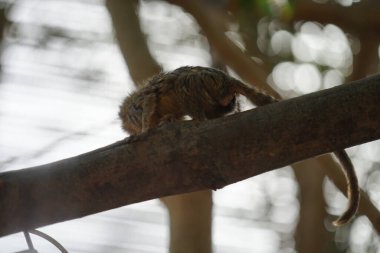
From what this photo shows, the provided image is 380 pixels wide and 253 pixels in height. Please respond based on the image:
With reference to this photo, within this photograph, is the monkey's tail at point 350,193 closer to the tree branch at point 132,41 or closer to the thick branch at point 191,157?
the thick branch at point 191,157

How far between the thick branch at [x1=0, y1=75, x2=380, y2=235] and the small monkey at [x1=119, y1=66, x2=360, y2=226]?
1.76 feet

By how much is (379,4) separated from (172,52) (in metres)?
1.41

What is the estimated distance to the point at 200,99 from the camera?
7.47ft

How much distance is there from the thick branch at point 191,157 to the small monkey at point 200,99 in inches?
21.1

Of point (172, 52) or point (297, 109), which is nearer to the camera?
point (297, 109)

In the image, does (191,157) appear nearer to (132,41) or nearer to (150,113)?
(150,113)

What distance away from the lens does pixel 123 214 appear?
5.26m

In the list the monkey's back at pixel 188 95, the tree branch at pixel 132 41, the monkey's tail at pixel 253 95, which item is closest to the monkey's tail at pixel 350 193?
the monkey's tail at pixel 253 95

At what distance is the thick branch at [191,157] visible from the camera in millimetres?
1633

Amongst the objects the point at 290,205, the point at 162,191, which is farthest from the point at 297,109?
the point at 290,205

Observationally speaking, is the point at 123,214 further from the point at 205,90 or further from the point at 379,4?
the point at 205,90

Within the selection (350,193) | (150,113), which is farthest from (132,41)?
(350,193)

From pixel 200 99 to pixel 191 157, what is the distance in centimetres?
62

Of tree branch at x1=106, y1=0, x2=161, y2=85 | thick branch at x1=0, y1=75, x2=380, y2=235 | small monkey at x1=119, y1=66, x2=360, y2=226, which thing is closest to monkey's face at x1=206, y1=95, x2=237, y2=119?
small monkey at x1=119, y1=66, x2=360, y2=226
